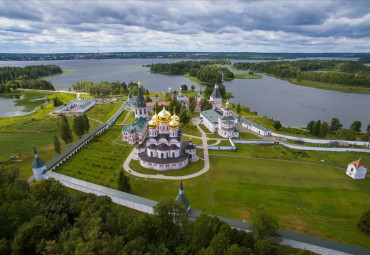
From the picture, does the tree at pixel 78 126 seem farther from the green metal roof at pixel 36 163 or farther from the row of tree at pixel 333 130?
the row of tree at pixel 333 130

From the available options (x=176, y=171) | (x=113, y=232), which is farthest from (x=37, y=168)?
(x=176, y=171)

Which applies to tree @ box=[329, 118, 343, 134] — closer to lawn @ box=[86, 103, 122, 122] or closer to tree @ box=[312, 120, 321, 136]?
tree @ box=[312, 120, 321, 136]

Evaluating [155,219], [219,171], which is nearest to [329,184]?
[219,171]

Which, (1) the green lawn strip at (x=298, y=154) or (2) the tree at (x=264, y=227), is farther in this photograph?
(1) the green lawn strip at (x=298, y=154)

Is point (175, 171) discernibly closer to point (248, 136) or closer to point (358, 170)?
point (248, 136)

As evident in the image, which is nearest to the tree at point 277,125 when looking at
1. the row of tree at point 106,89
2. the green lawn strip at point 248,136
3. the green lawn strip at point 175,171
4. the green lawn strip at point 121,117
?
the green lawn strip at point 248,136
